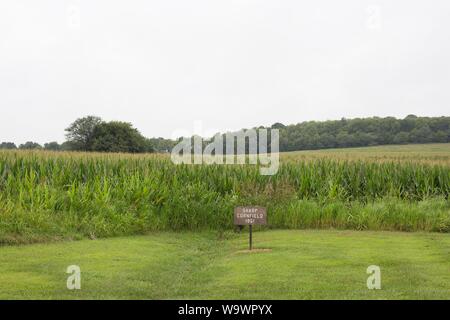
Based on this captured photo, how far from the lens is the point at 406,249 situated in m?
14.0

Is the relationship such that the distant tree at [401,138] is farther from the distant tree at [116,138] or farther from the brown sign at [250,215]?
the brown sign at [250,215]

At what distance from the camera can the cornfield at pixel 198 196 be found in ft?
55.6

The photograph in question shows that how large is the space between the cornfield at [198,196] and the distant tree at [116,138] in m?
35.0

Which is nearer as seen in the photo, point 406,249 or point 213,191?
point 406,249

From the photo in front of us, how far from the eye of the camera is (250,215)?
1397 cm

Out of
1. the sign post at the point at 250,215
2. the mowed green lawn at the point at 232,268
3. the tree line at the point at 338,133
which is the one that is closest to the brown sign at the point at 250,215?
the sign post at the point at 250,215

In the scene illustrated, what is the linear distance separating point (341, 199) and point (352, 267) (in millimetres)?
10463

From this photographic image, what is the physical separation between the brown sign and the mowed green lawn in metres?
0.78

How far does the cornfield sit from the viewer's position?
55.6 ft
